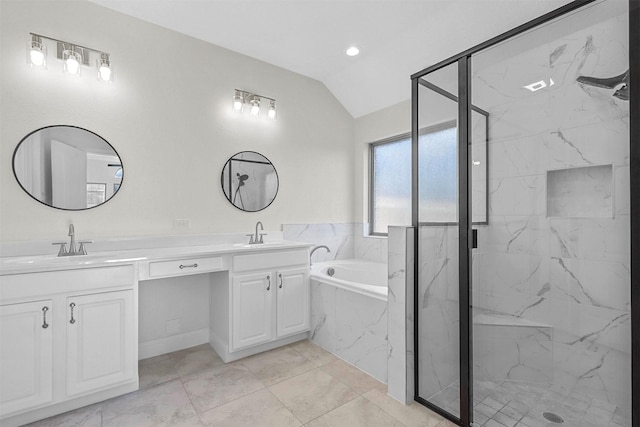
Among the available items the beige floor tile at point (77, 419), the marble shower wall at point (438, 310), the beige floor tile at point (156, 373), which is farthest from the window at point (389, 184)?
the beige floor tile at point (77, 419)

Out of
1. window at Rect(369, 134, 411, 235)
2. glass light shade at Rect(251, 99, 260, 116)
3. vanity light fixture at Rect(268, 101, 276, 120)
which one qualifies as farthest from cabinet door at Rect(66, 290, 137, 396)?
window at Rect(369, 134, 411, 235)

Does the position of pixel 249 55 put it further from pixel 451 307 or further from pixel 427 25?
pixel 451 307

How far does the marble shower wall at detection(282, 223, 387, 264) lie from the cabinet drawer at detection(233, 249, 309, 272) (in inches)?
23.3

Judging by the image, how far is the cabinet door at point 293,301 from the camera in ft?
9.19

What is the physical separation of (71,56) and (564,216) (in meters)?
3.31

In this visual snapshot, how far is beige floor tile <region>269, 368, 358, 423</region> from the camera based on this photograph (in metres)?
1.95

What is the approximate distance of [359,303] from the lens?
8.08 ft

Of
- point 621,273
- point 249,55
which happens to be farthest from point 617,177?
point 249,55

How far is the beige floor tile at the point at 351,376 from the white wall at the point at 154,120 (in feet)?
5.07

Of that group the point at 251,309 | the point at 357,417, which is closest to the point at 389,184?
the point at 251,309

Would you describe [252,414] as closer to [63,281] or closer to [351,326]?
[351,326]

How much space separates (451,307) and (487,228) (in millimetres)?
519

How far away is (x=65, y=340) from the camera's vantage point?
1.86 metres

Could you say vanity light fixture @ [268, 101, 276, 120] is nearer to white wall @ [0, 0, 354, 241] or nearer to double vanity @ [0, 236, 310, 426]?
white wall @ [0, 0, 354, 241]
